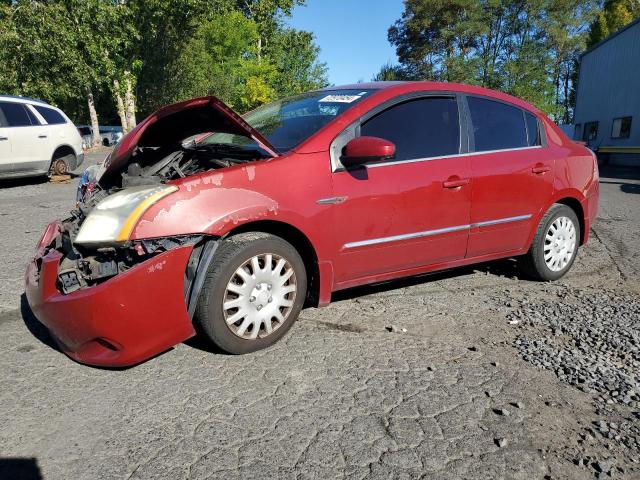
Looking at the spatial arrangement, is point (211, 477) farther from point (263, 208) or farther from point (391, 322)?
point (391, 322)

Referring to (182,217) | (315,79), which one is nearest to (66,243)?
(182,217)

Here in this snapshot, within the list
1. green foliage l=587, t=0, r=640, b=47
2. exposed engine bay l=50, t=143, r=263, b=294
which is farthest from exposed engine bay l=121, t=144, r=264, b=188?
green foliage l=587, t=0, r=640, b=47

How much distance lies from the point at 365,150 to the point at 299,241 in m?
0.71

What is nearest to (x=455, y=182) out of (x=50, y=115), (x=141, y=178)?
(x=141, y=178)

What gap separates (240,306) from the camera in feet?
9.70

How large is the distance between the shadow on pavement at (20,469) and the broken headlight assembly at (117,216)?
1058mm

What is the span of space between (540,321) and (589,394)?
105cm

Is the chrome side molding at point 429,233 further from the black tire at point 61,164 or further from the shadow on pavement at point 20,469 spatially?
the black tire at point 61,164

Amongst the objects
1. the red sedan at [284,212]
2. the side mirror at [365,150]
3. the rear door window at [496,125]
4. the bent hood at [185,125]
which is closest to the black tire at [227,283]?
the red sedan at [284,212]

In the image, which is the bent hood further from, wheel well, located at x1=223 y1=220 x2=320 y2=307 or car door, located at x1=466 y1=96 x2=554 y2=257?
car door, located at x1=466 y1=96 x2=554 y2=257

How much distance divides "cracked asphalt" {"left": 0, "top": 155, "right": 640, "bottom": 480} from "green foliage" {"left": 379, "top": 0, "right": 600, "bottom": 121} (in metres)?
40.0

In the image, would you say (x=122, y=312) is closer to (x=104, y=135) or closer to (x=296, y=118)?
(x=296, y=118)

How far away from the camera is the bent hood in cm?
306

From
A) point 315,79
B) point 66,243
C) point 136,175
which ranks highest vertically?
point 315,79
